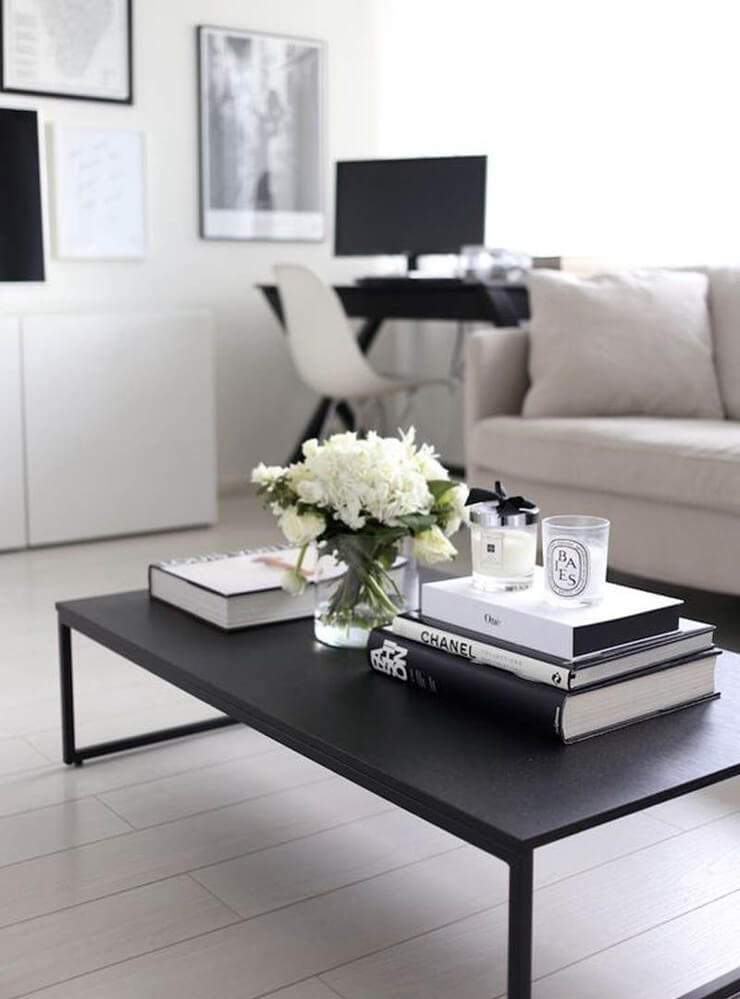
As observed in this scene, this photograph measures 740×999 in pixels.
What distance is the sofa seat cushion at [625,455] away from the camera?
2.71 m

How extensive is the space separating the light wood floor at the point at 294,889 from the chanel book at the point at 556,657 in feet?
0.46

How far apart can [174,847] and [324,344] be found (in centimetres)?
264

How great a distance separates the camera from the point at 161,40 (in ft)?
14.3

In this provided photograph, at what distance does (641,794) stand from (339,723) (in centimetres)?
35

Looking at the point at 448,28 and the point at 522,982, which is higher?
the point at 448,28

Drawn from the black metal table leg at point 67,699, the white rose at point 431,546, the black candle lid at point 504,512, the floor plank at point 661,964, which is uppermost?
the black candle lid at point 504,512

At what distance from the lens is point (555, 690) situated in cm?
137

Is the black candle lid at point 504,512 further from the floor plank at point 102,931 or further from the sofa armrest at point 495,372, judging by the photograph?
the sofa armrest at point 495,372

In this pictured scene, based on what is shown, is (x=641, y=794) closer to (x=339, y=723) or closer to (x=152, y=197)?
(x=339, y=723)

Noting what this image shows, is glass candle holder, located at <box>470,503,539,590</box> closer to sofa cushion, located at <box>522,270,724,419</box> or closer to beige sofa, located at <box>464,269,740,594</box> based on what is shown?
beige sofa, located at <box>464,269,740,594</box>

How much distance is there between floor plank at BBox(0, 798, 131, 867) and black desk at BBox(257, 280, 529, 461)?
7.72 feet

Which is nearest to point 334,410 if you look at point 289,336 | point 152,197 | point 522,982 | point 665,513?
point 289,336

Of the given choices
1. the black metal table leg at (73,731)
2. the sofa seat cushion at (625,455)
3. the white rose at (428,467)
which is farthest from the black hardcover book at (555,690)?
the sofa seat cushion at (625,455)

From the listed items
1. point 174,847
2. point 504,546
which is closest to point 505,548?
point 504,546
